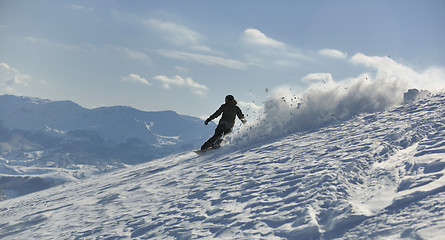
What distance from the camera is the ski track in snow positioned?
5594 millimetres

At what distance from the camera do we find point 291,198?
704 cm

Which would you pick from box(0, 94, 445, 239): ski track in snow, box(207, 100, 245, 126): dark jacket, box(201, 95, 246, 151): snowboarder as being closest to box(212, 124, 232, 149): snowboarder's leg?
box(201, 95, 246, 151): snowboarder

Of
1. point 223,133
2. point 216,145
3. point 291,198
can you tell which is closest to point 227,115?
point 223,133

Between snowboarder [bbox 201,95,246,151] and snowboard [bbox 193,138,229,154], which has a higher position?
snowboarder [bbox 201,95,246,151]

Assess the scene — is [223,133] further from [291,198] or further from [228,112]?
[291,198]

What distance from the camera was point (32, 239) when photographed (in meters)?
7.97

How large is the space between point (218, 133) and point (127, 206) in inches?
285

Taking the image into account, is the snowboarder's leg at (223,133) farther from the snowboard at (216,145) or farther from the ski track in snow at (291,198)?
the ski track in snow at (291,198)

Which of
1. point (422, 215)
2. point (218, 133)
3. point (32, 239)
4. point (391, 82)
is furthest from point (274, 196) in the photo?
point (391, 82)

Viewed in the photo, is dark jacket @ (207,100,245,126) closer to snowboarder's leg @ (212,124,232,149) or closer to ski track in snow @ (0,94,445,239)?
snowboarder's leg @ (212,124,232,149)

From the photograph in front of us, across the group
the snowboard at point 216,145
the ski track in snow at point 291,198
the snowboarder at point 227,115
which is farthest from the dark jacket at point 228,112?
the ski track in snow at point 291,198

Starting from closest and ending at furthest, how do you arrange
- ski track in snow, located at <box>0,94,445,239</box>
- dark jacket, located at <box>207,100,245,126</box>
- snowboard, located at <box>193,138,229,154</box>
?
ski track in snow, located at <box>0,94,445,239</box> < dark jacket, located at <box>207,100,245,126</box> < snowboard, located at <box>193,138,229,154</box>

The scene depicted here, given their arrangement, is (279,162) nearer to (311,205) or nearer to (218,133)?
(311,205)

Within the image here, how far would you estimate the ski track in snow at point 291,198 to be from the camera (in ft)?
18.4
